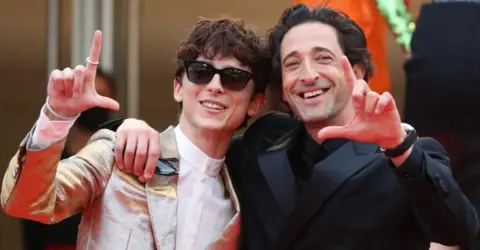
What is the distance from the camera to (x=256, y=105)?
2318mm

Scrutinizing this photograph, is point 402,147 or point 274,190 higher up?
point 402,147

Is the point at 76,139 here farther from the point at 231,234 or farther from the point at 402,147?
the point at 402,147

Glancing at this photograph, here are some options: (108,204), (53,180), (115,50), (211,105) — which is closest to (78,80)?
(53,180)

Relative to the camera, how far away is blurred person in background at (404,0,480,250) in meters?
2.15

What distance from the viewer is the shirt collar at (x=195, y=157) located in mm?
2164

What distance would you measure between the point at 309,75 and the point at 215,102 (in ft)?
A: 0.87

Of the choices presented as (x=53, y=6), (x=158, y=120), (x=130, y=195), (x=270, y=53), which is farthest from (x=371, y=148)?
(x=53, y=6)

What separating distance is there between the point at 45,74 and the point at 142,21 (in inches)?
20.0

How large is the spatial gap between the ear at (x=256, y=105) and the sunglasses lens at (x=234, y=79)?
0.34ft

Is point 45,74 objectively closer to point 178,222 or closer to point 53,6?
point 53,6

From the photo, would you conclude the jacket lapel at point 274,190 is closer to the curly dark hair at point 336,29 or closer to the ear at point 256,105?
the ear at point 256,105

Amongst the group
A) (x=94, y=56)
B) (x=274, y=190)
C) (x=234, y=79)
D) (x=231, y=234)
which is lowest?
(x=231, y=234)

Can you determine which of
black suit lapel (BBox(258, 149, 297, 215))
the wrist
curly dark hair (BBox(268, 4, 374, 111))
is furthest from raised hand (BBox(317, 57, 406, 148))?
curly dark hair (BBox(268, 4, 374, 111))

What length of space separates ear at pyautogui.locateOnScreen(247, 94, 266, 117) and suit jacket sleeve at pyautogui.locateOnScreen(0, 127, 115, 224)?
0.43m
